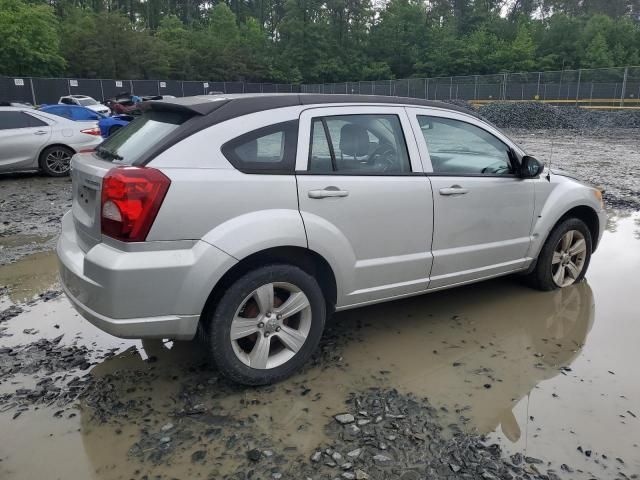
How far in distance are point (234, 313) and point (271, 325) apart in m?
0.28

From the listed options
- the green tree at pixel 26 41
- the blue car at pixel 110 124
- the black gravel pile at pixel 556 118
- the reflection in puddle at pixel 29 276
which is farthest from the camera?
the green tree at pixel 26 41

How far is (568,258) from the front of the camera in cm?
502

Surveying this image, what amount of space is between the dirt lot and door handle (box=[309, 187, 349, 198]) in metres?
1.20

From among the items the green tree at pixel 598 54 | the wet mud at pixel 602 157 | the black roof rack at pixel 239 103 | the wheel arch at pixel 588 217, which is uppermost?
the green tree at pixel 598 54

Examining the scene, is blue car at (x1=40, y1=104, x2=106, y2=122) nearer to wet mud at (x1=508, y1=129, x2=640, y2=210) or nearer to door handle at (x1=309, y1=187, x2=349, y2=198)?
wet mud at (x1=508, y1=129, x2=640, y2=210)

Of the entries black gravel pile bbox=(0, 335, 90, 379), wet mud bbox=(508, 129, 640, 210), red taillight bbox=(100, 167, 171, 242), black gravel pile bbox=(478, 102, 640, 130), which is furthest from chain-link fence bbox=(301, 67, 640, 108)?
red taillight bbox=(100, 167, 171, 242)

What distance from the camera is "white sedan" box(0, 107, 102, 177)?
33.9 ft

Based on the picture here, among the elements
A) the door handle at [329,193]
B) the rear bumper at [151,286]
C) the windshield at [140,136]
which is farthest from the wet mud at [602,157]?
the rear bumper at [151,286]

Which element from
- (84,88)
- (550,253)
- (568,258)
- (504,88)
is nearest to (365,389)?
(550,253)

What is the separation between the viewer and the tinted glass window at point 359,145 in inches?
137

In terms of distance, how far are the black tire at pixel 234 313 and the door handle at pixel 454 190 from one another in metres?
1.22

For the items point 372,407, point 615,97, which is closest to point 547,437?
point 372,407

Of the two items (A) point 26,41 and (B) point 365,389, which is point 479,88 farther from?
(B) point 365,389

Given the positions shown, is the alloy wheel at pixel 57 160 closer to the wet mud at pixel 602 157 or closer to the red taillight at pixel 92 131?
the red taillight at pixel 92 131
